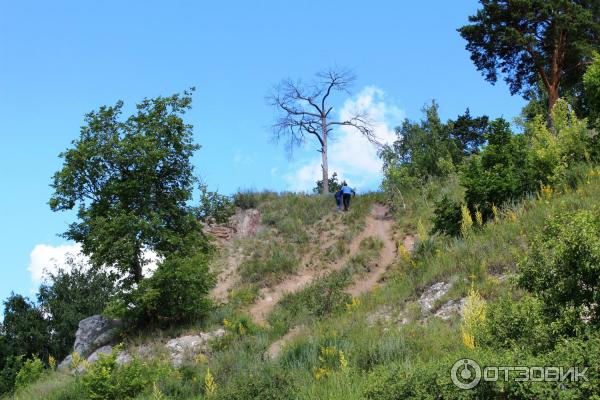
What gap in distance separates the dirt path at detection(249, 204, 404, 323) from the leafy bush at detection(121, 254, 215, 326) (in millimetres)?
1799

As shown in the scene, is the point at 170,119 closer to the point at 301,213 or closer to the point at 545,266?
the point at 301,213

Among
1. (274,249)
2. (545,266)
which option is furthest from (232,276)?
(545,266)

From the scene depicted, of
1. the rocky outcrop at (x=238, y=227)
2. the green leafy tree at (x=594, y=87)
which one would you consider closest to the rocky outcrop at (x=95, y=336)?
the rocky outcrop at (x=238, y=227)

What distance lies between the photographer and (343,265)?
1966 centimetres

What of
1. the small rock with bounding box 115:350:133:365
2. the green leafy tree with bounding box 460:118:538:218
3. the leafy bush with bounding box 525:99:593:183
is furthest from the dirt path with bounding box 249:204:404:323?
the leafy bush with bounding box 525:99:593:183

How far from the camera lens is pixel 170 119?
17094 millimetres

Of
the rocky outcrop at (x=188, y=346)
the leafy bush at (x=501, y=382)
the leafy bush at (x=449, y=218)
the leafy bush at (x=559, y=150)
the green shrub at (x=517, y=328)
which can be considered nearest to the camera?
the leafy bush at (x=501, y=382)

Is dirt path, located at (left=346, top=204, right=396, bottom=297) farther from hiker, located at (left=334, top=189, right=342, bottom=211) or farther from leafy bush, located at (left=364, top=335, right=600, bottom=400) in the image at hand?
leafy bush, located at (left=364, top=335, right=600, bottom=400)

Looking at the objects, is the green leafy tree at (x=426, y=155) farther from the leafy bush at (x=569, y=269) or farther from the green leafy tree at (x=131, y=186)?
the leafy bush at (x=569, y=269)

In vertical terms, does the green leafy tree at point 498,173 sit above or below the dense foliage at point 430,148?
below

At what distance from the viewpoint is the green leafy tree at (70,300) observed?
85.6 feet

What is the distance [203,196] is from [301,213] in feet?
25.1

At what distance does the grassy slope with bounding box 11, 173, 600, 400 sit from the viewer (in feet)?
25.3

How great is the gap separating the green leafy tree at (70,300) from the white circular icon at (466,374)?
22833mm
